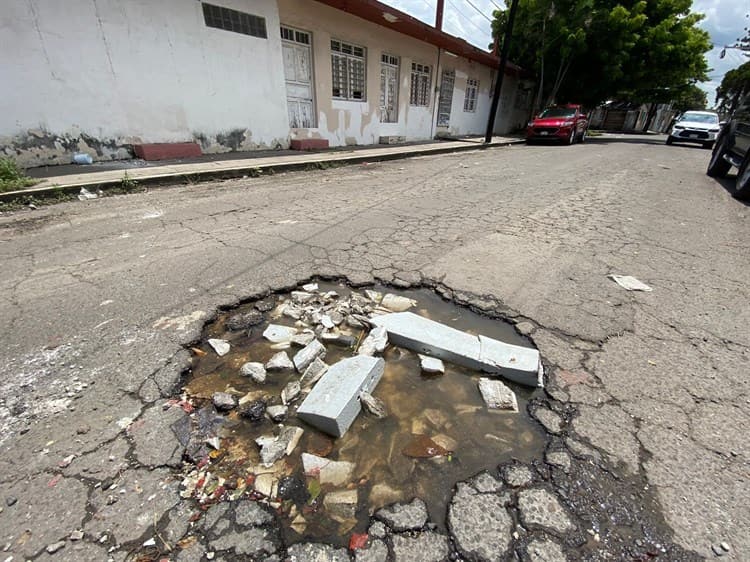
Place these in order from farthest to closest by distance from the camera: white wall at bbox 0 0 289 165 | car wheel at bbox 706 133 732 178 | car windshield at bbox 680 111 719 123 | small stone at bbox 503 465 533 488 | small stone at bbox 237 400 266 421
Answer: car windshield at bbox 680 111 719 123 < car wheel at bbox 706 133 732 178 < white wall at bbox 0 0 289 165 < small stone at bbox 237 400 266 421 < small stone at bbox 503 465 533 488

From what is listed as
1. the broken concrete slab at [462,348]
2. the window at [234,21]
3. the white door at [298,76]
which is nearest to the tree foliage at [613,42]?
the white door at [298,76]

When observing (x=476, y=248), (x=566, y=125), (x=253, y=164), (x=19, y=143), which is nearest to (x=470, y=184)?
(x=476, y=248)

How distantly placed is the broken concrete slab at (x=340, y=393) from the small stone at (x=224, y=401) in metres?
0.38

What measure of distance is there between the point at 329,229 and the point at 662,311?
10.7 feet

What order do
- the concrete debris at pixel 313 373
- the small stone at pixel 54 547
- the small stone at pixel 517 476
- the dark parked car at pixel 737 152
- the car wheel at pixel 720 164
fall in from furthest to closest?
the car wheel at pixel 720 164 < the dark parked car at pixel 737 152 < the concrete debris at pixel 313 373 < the small stone at pixel 517 476 < the small stone at pixel 54 547

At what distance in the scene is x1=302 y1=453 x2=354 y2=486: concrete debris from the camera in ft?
4.89

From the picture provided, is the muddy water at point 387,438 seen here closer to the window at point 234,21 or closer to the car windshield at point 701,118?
the window at point 234,21

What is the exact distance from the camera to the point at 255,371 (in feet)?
6.70

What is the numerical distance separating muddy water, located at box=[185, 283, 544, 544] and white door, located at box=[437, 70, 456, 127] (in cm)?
1648

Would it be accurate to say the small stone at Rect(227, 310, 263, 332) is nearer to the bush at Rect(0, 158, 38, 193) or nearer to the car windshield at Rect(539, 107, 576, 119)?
the bush at Rect(0, 158, 38, 193)

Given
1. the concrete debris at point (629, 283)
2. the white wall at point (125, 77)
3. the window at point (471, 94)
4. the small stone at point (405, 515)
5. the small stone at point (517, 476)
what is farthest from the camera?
the window at point (471, 94)

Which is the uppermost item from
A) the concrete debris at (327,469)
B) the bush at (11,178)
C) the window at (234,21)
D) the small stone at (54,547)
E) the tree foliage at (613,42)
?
the tree foliage at (613,42)

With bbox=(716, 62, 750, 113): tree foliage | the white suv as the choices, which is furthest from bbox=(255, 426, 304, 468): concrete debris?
bbox=(716, 62, 750, 113): tree foliage

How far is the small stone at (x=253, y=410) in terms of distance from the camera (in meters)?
1.79
